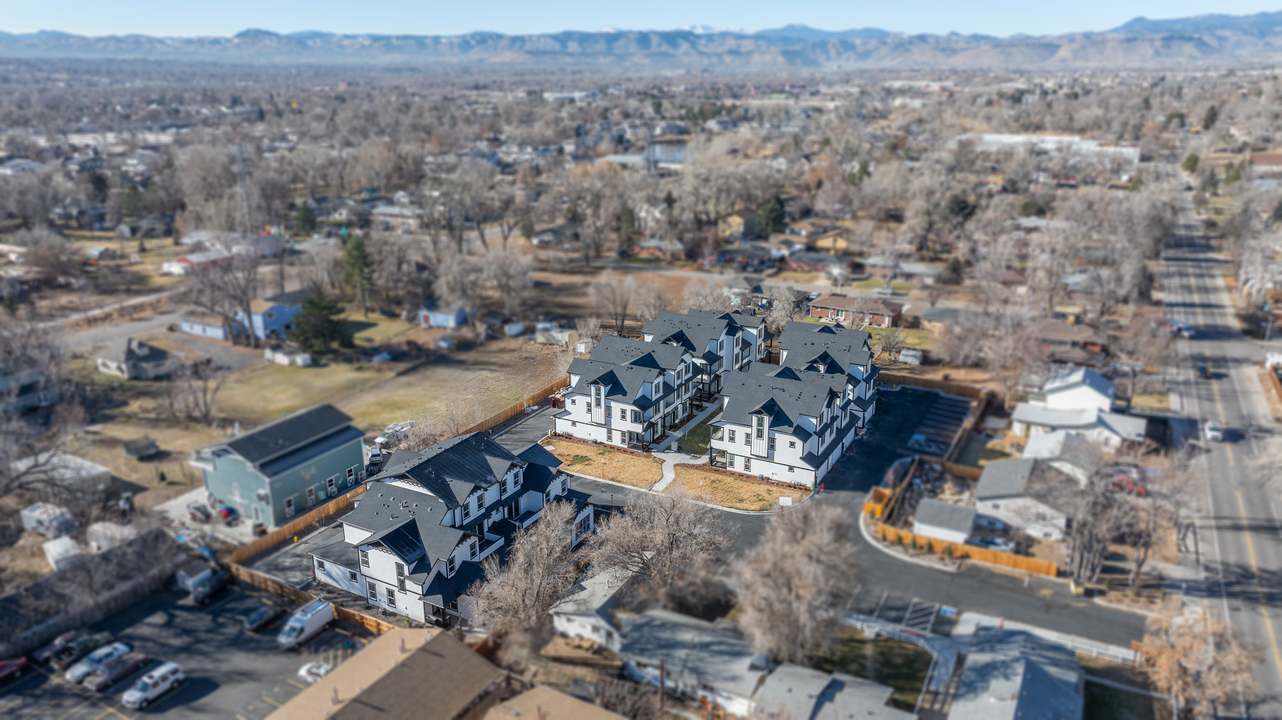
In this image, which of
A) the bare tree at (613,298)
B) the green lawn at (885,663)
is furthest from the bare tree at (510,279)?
the green lawn at (885,663)

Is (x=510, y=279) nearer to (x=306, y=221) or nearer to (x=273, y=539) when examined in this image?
(x=273, y=539)

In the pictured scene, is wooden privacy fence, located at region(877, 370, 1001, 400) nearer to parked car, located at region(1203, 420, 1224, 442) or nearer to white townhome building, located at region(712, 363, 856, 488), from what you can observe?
parked car, located at region(1203, 420, 1224, 442)

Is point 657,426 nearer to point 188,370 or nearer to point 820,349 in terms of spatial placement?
point 820,349

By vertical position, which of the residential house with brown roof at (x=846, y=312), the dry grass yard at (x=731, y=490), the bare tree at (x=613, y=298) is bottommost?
the dry grass yard at (x=731, y=490)

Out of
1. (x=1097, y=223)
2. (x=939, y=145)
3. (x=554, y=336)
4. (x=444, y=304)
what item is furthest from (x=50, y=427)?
(x=939, y=145)

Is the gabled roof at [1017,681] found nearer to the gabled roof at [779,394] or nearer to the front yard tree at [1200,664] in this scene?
the front yard tree at [1200,664]

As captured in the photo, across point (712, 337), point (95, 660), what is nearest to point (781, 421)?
point (712, 337)

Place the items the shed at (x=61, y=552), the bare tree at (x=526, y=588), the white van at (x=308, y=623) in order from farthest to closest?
1. the shed at (x=61, y=552)
2. the white van at (x=308, y=623)
3. the bare tree at (x=526, y=588)

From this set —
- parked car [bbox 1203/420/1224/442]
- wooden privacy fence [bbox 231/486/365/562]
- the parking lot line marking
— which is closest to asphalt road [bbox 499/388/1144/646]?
wooden privacy fence [bbox 231/486/365/562]
